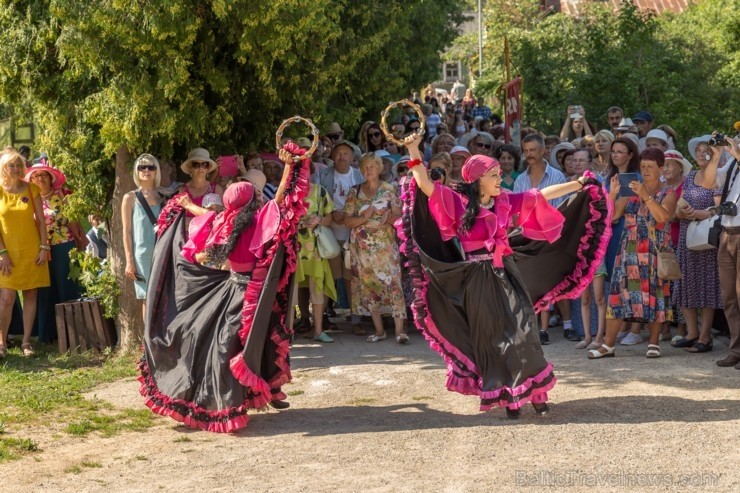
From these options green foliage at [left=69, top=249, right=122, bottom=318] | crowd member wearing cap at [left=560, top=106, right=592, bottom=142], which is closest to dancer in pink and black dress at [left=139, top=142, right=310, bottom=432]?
green foliage at [left=69, top=249, right=122, bottom=318]

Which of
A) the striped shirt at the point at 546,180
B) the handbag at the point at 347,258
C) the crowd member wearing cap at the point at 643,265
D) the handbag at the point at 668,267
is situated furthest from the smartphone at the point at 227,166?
the handbag at the point at 668,267

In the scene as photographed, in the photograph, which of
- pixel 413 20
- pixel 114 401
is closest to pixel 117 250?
pixel 114 401

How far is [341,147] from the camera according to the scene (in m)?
12.0

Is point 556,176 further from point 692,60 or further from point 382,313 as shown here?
point 692,60

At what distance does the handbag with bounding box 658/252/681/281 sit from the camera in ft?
32.6

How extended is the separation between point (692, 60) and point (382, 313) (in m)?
13.1

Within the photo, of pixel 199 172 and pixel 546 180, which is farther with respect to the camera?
pixel 546 180

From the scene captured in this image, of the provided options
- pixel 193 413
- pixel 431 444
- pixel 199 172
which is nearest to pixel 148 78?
pixel 199 172

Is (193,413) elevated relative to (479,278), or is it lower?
lower

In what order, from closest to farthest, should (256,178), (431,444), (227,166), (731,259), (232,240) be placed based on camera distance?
(431,444) → (232,240) → (731,259) → (256,178) → (227,166)

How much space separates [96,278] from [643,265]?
5.23 meters

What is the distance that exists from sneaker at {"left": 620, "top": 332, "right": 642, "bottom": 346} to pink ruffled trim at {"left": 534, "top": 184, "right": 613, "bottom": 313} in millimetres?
2212

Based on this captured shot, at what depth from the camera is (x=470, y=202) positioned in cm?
817

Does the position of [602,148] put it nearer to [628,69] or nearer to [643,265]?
[643,265]
